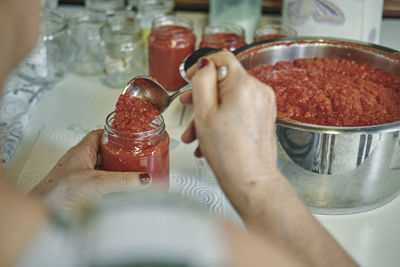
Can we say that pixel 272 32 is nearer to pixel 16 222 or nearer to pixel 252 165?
pixel 252 165

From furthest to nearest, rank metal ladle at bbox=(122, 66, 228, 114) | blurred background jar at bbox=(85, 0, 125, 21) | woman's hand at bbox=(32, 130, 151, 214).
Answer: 1. blurred background jar at bbox=(85, 0, 125, 21)
2. metal ladle at bbox=(122, 66, 228, 114)
3. woman's hand at bbox=(32, 130, 151, 214)

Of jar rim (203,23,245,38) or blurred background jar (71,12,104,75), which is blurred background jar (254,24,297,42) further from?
blurred background jar (71,12,104,75)

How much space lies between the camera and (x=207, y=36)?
161cm

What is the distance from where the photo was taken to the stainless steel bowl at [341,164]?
3.34ft

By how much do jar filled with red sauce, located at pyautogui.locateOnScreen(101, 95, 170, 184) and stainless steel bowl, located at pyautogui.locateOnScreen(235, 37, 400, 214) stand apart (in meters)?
0.25

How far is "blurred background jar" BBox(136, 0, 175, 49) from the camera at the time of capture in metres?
1.86

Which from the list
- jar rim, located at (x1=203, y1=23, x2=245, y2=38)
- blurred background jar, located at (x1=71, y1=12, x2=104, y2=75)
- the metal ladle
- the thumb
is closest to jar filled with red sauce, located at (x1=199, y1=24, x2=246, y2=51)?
jar rim, located at (x1=203, y1=23, x2=245, y2=38)

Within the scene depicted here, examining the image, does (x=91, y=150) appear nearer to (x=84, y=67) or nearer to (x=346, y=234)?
(x=346, y=234)

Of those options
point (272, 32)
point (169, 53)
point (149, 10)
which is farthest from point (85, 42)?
point (272, 32)

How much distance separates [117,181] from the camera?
1.00 m

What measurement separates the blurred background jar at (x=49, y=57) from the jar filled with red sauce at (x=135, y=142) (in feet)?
2.06

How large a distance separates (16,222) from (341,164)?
2.48ft

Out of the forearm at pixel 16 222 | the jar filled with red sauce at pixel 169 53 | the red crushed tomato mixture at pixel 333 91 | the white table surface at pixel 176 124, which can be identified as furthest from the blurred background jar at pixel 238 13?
the forearm at pixel 16 222

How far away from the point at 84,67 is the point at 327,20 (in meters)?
0.81
